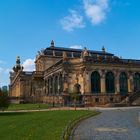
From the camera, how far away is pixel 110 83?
63969mm

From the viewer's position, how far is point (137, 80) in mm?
67812

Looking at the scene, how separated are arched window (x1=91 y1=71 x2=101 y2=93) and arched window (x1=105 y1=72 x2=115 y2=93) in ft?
7.32

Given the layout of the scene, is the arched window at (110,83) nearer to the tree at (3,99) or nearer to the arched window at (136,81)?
the arched window at (136,81)

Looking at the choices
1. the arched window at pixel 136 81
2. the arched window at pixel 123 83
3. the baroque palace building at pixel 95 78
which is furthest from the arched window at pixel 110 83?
the arched window at pixel 136 81

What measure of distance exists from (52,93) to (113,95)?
60.1 ft

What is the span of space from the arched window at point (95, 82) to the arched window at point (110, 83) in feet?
7.32

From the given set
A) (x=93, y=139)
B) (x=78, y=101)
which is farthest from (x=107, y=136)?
(x=78, y=101)

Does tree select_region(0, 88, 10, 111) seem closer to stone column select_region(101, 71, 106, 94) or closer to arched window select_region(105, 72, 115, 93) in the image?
stone column select_region(101, 71, 106, 94)

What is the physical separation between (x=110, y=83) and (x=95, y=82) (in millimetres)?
3961

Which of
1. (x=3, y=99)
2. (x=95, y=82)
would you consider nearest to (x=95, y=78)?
Result: (x=95, y=82)

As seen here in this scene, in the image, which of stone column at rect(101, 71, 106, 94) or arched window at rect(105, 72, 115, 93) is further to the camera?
arched window at rect(105, 72, 115, 93)

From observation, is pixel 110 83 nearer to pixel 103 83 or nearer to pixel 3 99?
pixel 103 83

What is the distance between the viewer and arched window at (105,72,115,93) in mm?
63312

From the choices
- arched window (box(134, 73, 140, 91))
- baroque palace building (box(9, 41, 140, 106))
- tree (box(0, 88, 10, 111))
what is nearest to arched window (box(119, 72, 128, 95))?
baroque palace building (box(9, 41, 140, 106))
